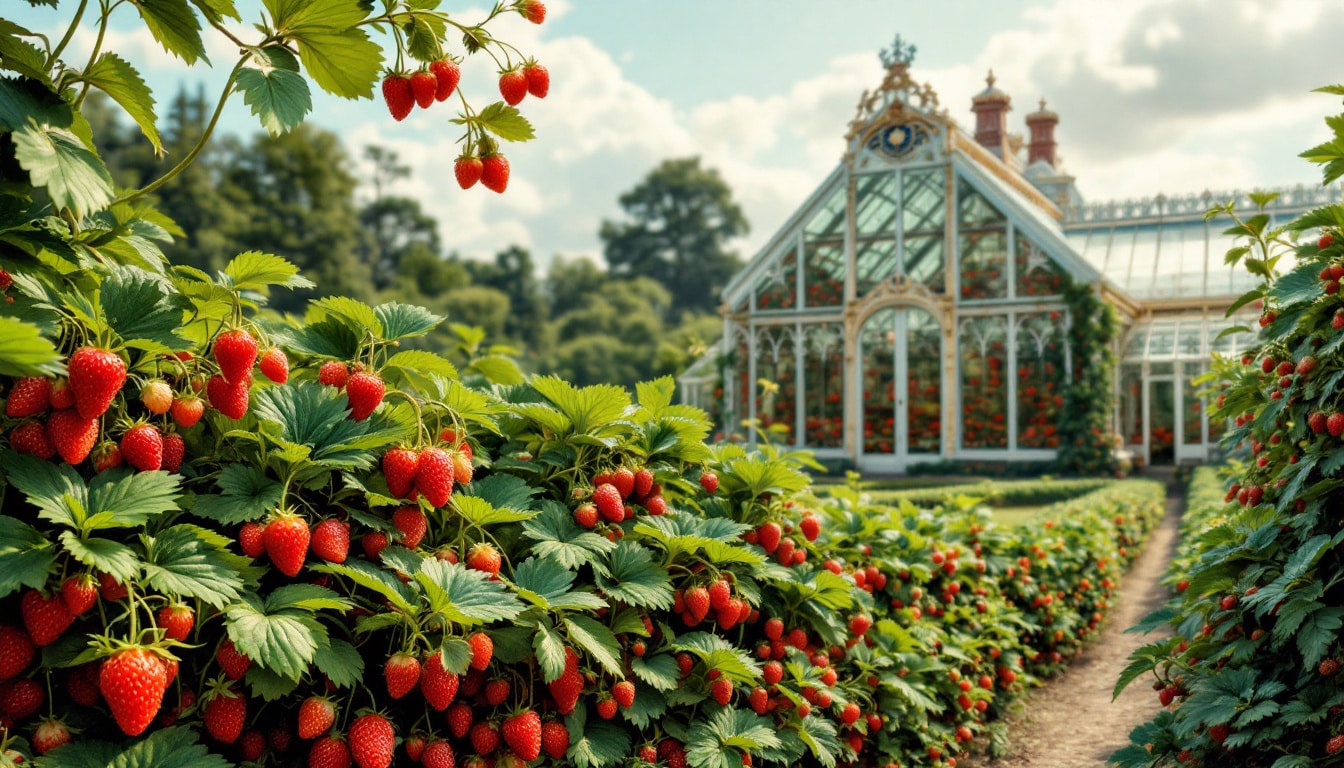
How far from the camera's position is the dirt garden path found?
4137 mm

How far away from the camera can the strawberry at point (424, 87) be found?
180 cm

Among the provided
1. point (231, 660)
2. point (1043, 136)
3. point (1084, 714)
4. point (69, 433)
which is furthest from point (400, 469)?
point (1043, 136)

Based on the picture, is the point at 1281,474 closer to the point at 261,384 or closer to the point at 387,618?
the point at 387,618

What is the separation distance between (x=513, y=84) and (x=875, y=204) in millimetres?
16785

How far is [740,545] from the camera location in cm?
258

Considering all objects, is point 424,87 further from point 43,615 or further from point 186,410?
point 43,615

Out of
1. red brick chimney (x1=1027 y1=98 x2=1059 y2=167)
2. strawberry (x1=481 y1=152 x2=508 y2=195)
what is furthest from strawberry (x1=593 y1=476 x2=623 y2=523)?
red brick chimney (x1=1027 y1=98 x2=1059 y2=167)

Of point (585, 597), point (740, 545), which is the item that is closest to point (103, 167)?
point (585, 597)

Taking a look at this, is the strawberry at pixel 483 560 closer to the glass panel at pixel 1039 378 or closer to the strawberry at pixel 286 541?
the strawberry at pixel 286 541

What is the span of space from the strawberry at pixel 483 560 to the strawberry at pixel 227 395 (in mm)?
526

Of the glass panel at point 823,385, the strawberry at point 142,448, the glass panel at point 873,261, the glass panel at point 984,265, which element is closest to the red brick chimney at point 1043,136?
the glass panel at point 984,265

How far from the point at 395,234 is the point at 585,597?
5572 centimetres

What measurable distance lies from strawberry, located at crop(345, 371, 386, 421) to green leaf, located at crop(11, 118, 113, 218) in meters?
0.53

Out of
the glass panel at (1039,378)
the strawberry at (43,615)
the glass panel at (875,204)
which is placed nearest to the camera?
the strawberry at (43,615)
